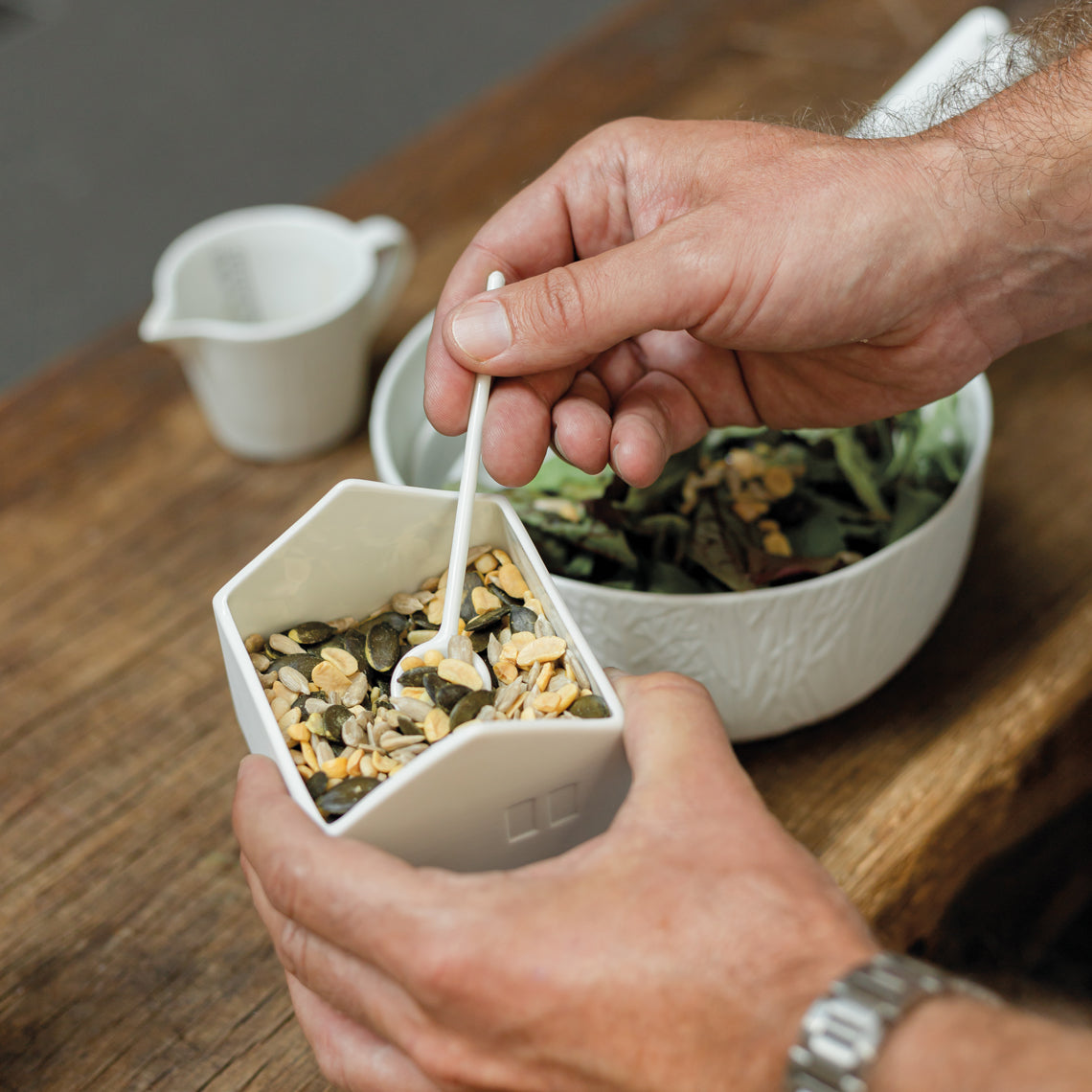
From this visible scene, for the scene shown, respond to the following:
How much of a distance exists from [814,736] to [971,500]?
7.3 inches

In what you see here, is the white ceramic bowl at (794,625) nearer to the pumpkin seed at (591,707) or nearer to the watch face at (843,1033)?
the pumpkin seed at (591,707)

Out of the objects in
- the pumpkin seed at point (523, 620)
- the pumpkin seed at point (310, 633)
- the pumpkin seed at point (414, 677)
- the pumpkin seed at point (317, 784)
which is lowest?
the pumpkin seed at point (523, 620)

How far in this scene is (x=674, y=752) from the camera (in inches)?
18.3

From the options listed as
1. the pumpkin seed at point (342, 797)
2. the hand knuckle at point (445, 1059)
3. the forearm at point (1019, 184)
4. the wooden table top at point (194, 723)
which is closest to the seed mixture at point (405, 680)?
the pumpkin seed at point (342, 797)

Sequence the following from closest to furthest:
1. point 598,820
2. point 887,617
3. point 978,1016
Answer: point 978,1016, point 598,820, point 887,617

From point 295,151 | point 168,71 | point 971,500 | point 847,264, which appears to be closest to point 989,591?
point 971,500

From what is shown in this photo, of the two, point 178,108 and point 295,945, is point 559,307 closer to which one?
point 295,945

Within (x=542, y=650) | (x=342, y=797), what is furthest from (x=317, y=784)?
(x=542, y=650)

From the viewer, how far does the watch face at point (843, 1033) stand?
39 cm

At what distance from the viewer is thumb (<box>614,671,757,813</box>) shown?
46 centimetres

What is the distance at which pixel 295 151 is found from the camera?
2.13 meters

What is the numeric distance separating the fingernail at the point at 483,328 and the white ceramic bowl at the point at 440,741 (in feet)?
0.30

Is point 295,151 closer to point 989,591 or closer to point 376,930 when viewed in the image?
point 989,591

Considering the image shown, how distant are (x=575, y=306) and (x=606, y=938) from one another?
32 cm
